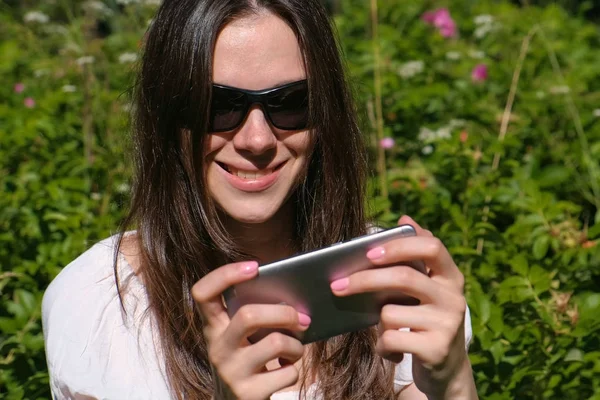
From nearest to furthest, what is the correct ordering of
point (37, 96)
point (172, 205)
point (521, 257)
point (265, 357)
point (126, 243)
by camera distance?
point (265, 357) → point (172, 205) → point (126, 243) → point (521, 257) → point (37, 96)

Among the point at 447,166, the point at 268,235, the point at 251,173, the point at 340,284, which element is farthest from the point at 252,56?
the point at 447,166

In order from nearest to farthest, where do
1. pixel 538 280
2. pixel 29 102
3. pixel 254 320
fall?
pixel 254 320 < pixel 538 280 < pixel 29 102

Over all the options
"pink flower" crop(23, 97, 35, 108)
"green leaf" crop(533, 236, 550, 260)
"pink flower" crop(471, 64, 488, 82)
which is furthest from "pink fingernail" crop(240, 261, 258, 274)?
"pink flower" crop(471, 64, 488, 82)

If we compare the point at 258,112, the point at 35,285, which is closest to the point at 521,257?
the point at 258,112

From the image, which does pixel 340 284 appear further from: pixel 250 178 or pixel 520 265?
pixel 520 265

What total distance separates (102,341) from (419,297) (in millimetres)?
787

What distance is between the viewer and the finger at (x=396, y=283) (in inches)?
50.7

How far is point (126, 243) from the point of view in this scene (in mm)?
2018

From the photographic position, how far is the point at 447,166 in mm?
2740

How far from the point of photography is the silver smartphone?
4.27 ft

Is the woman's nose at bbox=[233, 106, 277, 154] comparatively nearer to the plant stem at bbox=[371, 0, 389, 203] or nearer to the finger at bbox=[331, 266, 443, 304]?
the finger at bbox=[331, 266, 443, 304]

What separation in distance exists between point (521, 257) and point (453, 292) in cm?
90

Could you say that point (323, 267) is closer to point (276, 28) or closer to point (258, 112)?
point (258, 112)

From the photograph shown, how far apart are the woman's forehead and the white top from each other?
50 cm
